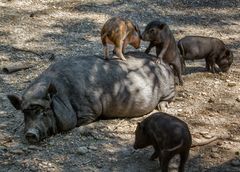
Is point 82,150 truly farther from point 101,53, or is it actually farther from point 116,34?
point 101,53

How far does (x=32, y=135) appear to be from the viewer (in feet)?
22.5

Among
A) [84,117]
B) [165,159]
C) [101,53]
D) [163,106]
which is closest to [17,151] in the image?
[84,117]

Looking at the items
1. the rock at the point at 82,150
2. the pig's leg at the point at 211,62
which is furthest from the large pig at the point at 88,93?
the pig's leg at the point at 211,62

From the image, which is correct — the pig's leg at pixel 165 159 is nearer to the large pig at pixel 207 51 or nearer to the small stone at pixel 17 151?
the small stone at pixel 17 151

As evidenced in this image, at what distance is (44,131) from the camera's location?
696cm

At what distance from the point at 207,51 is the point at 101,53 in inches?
82.0

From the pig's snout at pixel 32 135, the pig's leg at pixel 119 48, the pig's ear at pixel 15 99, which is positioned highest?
the pig's leg at pixel 119 48

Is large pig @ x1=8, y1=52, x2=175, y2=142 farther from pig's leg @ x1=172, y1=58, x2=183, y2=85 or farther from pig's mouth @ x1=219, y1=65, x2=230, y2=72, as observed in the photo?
pig's mouth @ x1=219, y1=65, x2=230, y2=72

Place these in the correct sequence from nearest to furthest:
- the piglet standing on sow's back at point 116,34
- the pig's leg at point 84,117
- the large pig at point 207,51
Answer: the pig's leg at point 84,117 < the piglet standing on sow's back at point 116,34 < the large pig at point 207,51

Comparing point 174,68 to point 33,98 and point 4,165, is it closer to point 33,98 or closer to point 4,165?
point 33,98

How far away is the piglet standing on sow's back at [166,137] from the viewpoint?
5.92 meters

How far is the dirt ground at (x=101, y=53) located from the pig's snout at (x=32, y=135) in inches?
3.3

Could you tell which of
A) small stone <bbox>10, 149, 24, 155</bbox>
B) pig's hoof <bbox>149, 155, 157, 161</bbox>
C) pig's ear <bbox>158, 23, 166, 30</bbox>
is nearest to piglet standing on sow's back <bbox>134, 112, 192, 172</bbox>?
pig's hoof <bbox>149, 155, 157, 161</bbox>

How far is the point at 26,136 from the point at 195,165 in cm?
215
